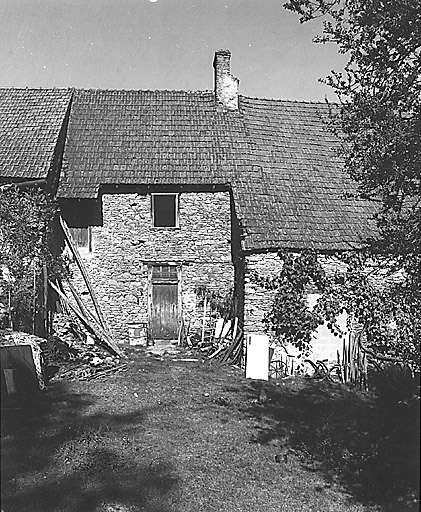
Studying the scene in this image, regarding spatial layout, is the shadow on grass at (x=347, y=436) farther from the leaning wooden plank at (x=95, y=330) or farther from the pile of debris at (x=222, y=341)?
the leaning wooden plank at (x=95, y=330)

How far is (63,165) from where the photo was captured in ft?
62.7

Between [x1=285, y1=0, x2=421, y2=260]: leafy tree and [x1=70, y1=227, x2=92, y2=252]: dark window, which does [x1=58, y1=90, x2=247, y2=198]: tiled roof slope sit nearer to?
[x1=70, y1=227, x2=92, y2=252]: dark window

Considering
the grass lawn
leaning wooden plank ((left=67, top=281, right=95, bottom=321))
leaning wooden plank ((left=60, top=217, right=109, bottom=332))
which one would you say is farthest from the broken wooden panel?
the grass lawn

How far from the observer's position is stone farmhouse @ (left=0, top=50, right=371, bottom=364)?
682 inches

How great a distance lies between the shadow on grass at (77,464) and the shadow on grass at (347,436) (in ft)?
7.46

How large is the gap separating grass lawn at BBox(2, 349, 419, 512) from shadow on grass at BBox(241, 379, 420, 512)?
21 mm

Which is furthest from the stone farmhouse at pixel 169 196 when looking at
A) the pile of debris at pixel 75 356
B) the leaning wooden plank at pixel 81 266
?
the pile of debris at pixel 75 356

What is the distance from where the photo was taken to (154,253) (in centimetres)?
1869

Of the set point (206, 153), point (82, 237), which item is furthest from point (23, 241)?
point (206, 153)

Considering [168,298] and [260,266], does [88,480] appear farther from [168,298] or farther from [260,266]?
[168,298]

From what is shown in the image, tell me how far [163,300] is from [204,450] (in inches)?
394

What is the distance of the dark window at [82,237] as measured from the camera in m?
18.5

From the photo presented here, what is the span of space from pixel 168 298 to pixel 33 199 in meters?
5.34

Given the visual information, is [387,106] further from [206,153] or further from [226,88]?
[226,88]
